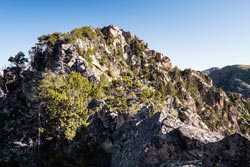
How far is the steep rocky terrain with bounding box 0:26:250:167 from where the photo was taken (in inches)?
977

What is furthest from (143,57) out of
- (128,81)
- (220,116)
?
(128,81)

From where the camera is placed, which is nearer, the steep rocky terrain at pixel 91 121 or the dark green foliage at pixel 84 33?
the steep rocky terrain at pixel 91 121

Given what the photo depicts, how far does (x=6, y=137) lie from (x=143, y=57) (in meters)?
102

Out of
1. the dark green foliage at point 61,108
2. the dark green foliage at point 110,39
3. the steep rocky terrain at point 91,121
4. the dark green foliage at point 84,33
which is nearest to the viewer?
the steep rocky terrain at point 91,121

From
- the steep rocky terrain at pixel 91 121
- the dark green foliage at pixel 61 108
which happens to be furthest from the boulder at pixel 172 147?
the dark green foliage at pixel 61 108

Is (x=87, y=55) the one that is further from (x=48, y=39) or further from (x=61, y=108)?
(x=61, y=108)

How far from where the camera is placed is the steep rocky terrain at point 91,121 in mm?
24828

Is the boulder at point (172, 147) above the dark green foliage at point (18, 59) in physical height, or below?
below

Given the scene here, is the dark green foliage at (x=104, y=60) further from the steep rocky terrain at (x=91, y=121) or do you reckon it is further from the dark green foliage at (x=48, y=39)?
the dark green foliage at (x=48, y=39)

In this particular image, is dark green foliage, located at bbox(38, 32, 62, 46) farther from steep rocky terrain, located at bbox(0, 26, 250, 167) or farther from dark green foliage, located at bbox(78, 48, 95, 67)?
dark green foliage, located at bbox(78, 48, 95, 67)

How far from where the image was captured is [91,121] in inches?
2062

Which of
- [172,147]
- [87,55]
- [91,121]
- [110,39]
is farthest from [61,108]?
[110,39]

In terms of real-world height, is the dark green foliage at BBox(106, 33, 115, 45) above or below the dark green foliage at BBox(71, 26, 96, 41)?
above

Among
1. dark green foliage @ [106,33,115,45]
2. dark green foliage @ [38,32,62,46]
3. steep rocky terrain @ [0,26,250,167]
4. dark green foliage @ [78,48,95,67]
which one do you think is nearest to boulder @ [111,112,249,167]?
steep rocky terrain @ [0,26,250,167]
